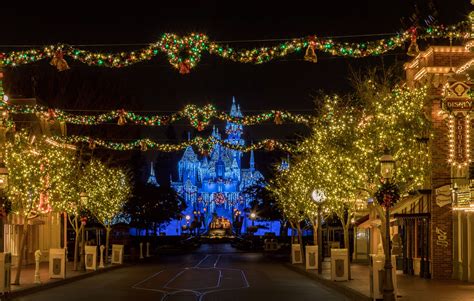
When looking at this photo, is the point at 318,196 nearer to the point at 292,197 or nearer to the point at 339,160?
the point at 339,160

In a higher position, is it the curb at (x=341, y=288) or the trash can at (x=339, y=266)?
the trash can at (x=339, y=266)

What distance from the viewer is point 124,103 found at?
61906mm

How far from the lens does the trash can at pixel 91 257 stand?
42625 millimetres

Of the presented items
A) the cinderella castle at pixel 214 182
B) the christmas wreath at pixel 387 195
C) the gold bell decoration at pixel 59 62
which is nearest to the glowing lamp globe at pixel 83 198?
the gold bell decoration at pixel 59 62

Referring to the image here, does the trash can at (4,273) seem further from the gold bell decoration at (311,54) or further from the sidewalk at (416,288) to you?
the gold bell decoration at (311,54)

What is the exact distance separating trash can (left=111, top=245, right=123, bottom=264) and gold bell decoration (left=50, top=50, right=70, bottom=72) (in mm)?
26500

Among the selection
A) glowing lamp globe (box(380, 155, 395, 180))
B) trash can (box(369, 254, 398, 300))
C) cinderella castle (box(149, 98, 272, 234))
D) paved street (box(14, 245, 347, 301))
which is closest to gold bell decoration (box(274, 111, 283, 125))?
paved street (box(14, 245, 347, 301))

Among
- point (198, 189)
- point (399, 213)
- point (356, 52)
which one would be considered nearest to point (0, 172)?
point (356, 52)

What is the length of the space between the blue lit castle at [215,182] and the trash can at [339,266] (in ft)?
486

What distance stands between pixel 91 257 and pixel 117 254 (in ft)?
21.2

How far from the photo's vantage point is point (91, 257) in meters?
42.9

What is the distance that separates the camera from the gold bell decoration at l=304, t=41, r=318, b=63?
22500 mm

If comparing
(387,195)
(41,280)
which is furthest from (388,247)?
(41,280)

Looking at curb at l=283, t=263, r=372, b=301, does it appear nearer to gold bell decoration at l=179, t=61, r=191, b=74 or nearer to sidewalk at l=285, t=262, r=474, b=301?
sidewalk at l=285, t=262, r=474, b=301
